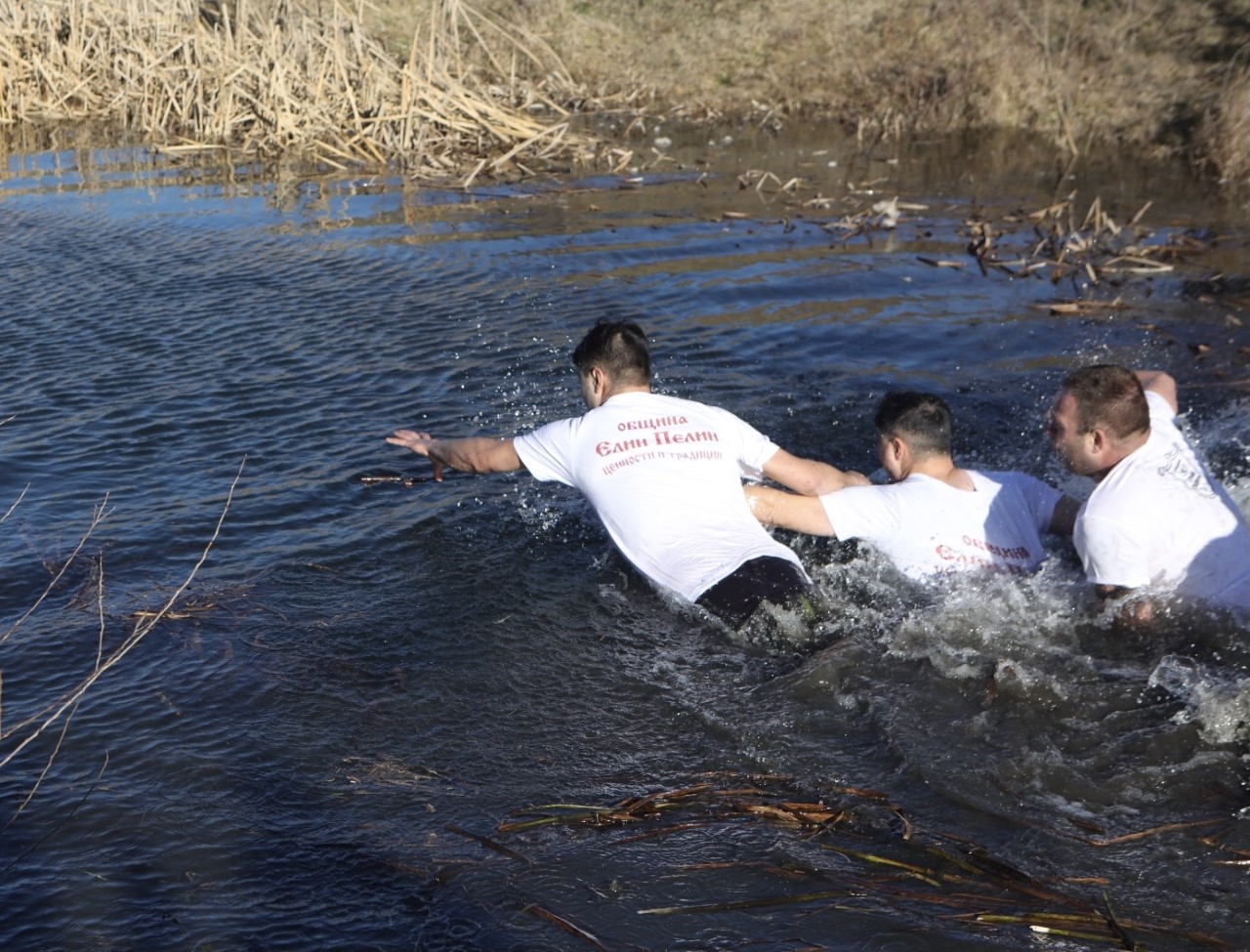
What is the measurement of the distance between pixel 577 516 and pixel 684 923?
4.15 metres

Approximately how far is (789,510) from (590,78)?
17.0 meters

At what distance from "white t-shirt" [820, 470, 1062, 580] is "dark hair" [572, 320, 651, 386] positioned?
1218mm

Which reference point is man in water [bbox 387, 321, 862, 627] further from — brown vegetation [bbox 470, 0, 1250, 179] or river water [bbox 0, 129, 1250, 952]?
brown vegetation [bbox 470, 0, 1250, 179]

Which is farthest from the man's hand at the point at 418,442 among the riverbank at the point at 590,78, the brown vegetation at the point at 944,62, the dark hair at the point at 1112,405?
the brown vegetation at the point at 944,62

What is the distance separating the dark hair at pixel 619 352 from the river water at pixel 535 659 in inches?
50.0

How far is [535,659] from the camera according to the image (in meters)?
6.66

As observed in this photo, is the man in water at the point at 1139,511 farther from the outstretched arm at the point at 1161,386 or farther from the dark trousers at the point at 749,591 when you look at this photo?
the dark trousers at the point at 749,591

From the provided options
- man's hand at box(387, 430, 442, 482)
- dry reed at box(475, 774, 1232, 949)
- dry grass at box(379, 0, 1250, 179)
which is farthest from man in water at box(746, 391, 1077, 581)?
dry grass at box(379, 0, 1250, 179)

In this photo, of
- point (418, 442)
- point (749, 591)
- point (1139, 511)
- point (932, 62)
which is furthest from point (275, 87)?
point (1139, 511)

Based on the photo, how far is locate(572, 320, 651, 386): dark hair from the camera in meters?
6.92

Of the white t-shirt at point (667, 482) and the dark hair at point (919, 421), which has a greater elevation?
the dark hair at point (919, 421)

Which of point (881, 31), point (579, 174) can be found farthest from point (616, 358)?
point (881, 31)

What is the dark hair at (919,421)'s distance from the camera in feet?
22.3

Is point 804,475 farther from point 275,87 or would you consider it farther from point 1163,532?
point 275,87
